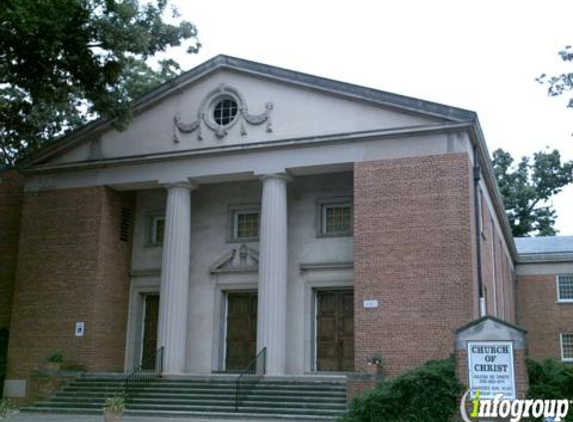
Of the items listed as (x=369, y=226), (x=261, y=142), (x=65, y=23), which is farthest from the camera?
(x=261, y=142)

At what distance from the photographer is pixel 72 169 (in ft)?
83.7

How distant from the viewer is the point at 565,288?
38406 mm

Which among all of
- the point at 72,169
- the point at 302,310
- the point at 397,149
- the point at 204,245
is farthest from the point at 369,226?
the point at 72,169

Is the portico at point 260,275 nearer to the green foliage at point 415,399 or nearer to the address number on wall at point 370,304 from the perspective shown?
the address number on wall at point 370,304

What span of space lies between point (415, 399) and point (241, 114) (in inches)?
472

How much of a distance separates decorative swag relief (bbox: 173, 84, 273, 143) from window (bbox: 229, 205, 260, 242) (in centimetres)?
288

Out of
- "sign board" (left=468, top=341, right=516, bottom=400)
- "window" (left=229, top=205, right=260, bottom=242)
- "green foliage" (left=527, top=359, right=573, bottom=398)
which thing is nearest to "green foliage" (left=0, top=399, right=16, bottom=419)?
"window" (left=229, top=205, right=260, bottom=242)

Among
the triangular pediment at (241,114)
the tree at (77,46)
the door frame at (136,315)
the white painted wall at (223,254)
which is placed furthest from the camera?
the door frame at (136,315)

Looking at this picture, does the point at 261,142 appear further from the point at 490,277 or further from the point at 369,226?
the point at 490,277

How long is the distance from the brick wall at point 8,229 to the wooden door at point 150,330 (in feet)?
16.3

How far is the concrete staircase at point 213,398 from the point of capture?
18.6 m

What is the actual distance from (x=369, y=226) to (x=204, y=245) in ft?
22.1

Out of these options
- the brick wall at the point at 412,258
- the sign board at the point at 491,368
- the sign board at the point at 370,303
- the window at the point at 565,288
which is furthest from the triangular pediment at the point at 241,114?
the window at the point at 565,288

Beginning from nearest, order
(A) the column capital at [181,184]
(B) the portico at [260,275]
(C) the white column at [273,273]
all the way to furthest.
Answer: (C) the white column at [273,273] < (B) the portico at [260,275] < (A) the column capital at [181,184]
